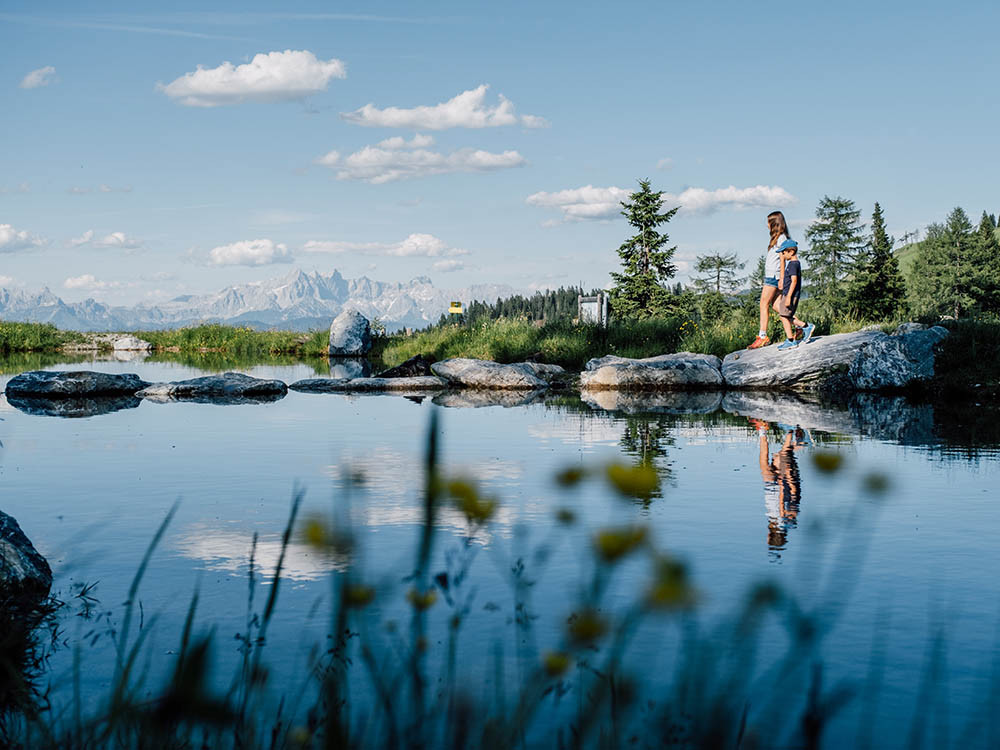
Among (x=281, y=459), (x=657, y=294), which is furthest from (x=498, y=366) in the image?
(x=657, y=294)

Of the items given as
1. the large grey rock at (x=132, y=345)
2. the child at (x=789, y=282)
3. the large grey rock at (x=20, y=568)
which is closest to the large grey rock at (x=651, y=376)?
the child at (x=789, y=282)

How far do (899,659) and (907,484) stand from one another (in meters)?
4.54

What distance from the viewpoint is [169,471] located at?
342 inches

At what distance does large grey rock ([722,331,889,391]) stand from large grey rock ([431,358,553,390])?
4290 mm

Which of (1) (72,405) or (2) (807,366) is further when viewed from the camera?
(2) (807,366)

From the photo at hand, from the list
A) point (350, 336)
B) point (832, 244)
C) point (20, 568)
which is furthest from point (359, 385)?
point (832, 244)

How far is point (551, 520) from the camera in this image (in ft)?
21.0

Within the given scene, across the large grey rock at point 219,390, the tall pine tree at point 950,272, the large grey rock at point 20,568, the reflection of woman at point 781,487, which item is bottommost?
the large grey rock at point 20,568

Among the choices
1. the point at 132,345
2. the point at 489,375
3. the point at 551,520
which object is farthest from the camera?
the point at 132,345

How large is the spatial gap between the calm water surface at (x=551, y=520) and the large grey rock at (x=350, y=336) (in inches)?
956

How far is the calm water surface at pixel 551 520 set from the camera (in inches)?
159

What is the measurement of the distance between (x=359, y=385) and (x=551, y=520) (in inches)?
541

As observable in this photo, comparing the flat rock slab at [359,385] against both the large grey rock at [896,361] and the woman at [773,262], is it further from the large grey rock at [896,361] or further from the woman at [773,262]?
the large grey rock at [896,361]

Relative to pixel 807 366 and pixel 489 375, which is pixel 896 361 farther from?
pixel 489 375
